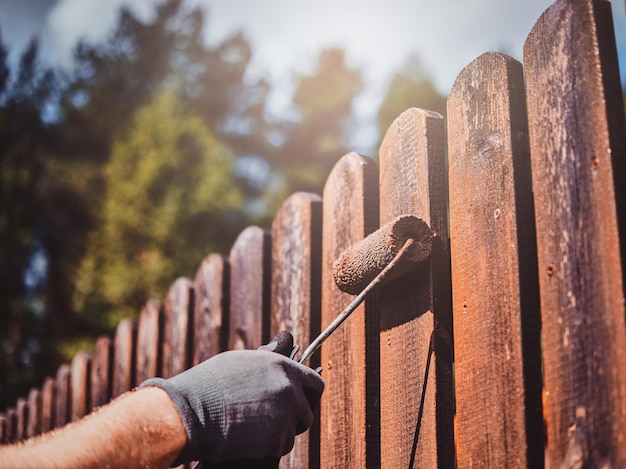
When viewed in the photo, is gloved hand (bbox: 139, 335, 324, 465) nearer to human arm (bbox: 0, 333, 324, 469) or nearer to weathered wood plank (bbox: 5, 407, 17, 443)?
human arm (bbox: 0, 333, 324, 469)

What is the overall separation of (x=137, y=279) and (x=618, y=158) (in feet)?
35.1

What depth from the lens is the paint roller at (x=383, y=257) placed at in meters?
1.47

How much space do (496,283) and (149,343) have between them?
254cm

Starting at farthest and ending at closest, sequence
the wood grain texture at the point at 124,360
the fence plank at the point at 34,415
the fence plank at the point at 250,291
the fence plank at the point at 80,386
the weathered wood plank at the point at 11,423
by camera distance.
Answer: the weathered wood plank at the point at 11,423, the fence plank at the point at 34,415, the fence plank at the point at 80,386, the wood grain texture at the point at 124,360, the fence plank at the point at 250,291

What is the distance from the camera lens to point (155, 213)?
12273mm

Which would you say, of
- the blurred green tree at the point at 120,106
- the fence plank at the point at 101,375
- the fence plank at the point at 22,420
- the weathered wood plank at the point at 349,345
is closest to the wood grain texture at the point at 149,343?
the fence plank at the point at 101,375

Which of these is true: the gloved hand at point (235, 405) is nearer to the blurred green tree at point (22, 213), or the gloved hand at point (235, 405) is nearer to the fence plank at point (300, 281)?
the fence plank at point (300, 281)

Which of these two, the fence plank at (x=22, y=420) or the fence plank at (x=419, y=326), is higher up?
the fence plank at (x=419, y=326)

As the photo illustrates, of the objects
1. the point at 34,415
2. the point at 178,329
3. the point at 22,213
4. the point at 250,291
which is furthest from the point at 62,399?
the point at 22,213

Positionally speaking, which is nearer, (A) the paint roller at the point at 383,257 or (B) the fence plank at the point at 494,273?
(B) the fence plank at the point at 494,273

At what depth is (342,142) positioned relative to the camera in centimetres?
2498

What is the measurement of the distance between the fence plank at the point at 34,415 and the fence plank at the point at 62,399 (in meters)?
0.42

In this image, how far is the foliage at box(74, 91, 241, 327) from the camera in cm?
1146

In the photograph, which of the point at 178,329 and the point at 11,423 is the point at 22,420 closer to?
the point at 11,423
